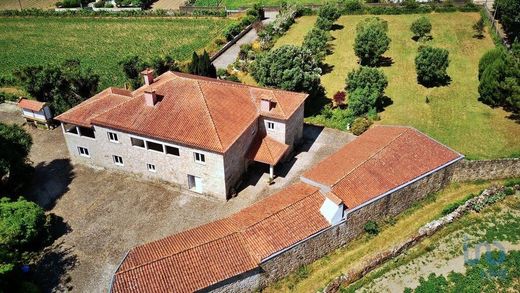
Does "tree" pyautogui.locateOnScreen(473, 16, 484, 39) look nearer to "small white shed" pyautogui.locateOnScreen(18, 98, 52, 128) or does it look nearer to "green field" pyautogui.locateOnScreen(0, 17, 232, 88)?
"green field" pyautogui.locateOnScreen(0, 17, 232, 88)

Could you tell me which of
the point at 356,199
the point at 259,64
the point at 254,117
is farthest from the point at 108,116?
the point at 356,199

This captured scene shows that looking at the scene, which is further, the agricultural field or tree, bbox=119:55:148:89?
the agricultural field

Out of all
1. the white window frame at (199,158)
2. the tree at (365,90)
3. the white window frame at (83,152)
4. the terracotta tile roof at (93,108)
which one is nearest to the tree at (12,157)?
the terracotta tile roof at (93,108)

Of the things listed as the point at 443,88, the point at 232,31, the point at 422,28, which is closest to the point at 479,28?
the point at 422,28

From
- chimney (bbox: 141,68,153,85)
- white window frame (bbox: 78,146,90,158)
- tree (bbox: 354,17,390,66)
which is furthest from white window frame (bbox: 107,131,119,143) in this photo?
tree (bbox: 354,17,390,66)

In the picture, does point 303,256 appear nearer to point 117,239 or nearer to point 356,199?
point 356,199

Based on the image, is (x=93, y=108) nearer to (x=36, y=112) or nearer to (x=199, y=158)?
(x=36, y=112)

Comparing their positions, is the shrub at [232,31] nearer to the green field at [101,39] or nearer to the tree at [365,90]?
the green field at [101,39]
